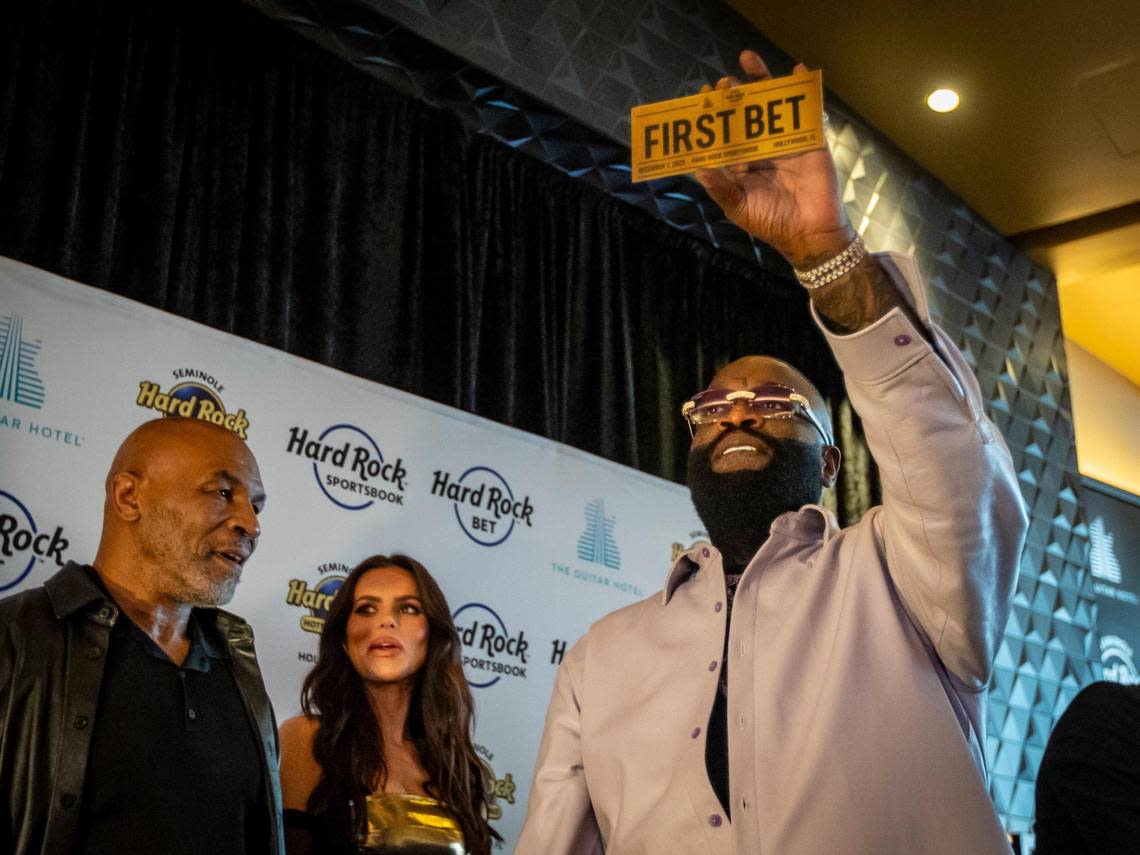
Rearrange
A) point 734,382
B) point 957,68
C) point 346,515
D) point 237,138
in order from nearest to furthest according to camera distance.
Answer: point 734,382 < point 346,515 < point 237,138 < point 957,68

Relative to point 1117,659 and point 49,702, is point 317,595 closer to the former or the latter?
point 49,702

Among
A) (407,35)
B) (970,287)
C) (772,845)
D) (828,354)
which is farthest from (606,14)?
(772,845)

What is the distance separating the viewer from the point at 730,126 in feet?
5.85

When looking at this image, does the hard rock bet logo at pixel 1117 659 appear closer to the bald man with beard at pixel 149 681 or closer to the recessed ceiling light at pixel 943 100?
the recessed ceiling light at pixel 943 100

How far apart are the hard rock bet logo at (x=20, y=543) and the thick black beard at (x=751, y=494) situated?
1.62m

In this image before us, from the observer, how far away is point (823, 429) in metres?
2.39

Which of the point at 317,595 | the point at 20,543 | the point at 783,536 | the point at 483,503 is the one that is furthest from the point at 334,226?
the point at 783,536

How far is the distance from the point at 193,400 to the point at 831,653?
82.2 inches

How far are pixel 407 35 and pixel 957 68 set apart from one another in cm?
289

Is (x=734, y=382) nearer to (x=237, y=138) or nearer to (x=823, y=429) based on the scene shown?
(x=823, y=429)

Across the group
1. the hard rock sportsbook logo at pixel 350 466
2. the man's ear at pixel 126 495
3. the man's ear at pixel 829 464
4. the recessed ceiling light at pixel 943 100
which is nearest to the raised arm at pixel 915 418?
the man's ear at pixel 829 464

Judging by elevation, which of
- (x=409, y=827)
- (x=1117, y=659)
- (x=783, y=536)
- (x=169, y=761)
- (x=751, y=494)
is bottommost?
(x=409, y=827)

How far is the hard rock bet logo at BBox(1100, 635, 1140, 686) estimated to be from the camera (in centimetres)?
773

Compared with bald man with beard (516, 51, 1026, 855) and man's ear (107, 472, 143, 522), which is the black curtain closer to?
man's ear (107, 472, 143, 522)
